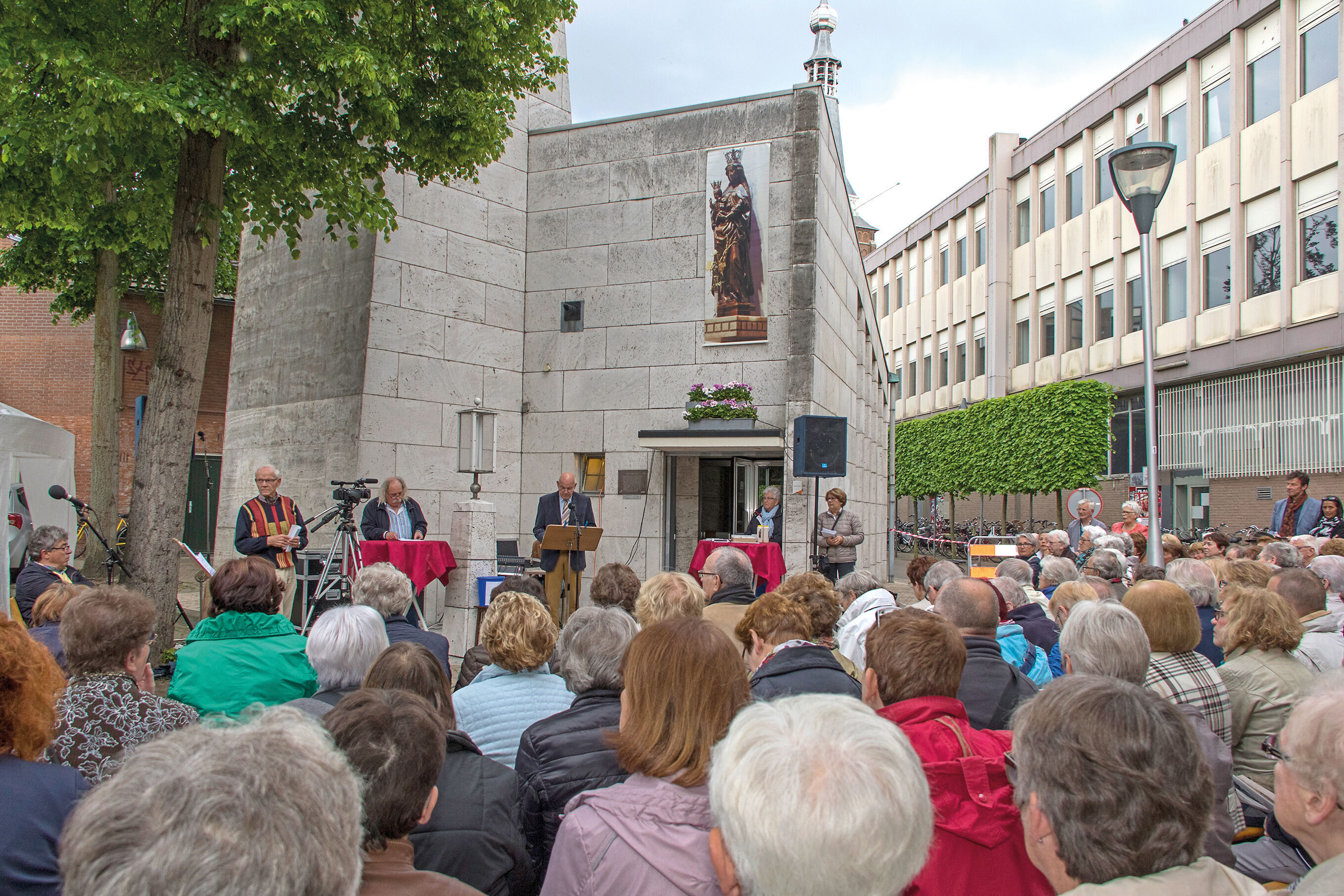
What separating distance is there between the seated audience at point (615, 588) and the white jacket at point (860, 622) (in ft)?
3.74

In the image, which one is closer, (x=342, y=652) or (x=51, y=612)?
(x=342, y=652)

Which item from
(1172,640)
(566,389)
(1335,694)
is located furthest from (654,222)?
(1335,694)

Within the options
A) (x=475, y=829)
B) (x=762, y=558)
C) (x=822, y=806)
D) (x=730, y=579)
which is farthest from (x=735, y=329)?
(x=822, y=806)

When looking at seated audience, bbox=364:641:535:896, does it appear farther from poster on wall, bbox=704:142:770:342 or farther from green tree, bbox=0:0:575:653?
poster on wall, bbox=704:142:770:342

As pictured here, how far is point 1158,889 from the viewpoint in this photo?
5.38ft

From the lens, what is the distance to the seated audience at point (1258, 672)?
127 inches

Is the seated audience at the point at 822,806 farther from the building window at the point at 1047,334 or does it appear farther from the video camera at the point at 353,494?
the building window at the point at 1047,334

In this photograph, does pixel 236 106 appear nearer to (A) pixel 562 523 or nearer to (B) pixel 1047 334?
(A) pixel 562 523

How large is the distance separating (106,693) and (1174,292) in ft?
84.6

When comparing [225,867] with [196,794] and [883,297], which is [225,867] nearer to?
[196,794]

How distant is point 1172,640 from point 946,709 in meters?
1.50

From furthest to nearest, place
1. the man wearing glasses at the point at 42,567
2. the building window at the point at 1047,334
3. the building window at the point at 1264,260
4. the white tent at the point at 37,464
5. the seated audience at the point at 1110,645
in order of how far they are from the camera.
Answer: the building window at the point at 1047,334, the building window at the point at 1264,260, the white tent at the point at 37,464, the man wearing glasses at the point at 42,567, the seated audience at the point at 1110,645

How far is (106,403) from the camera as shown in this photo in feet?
48.0

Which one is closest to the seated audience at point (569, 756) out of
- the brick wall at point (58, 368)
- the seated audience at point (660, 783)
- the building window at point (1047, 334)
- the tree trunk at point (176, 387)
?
the seated audience at point (660, 783)
